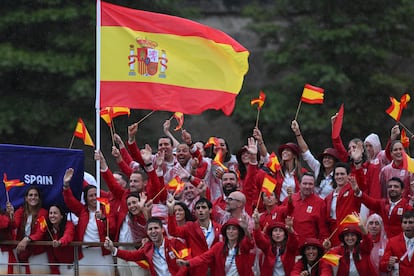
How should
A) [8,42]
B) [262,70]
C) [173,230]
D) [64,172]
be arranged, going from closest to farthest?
[173,230]
[64,172]
[8,42]
[262,70]

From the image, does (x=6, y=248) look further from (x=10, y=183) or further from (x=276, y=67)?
(x=276, y=67)

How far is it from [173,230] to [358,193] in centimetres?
215

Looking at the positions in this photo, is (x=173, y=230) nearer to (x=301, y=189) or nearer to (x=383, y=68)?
(x=301, y=189)

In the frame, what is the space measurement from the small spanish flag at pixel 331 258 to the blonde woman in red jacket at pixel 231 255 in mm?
825

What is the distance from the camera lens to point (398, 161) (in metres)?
16.7

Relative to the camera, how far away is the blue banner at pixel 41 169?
16.9 meters

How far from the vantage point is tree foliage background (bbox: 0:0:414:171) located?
1012 inches

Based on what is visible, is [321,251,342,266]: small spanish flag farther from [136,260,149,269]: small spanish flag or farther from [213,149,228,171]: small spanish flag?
[213,149,228,171]: small spanish flag

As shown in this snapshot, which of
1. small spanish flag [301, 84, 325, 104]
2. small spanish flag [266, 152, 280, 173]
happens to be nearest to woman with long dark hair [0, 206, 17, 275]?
small spanish flag [266, 152, 280, 173]

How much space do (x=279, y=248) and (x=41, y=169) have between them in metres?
3.15

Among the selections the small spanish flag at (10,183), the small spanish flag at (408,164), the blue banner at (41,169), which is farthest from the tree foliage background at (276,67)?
the small spanish flag at (408,164)

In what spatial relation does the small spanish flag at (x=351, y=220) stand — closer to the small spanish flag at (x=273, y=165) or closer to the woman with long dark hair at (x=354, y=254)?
the woman with long dark hair at (x=354, y=254)

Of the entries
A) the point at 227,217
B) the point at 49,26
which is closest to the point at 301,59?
the point at 49,26

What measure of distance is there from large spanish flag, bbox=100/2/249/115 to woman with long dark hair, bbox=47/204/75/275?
1541 mm
